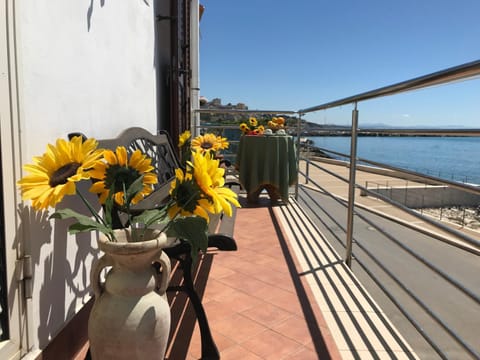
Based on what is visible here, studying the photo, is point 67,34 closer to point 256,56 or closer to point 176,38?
point 176,38

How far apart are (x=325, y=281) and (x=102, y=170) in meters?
1.34

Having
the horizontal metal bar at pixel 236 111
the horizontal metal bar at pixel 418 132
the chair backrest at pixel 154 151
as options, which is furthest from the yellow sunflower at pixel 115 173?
the horizontal metal bar at pixel 236 111

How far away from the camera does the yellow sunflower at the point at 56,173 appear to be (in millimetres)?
823

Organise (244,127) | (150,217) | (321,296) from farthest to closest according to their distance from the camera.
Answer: (244,127) → (321,296) → (150,217)

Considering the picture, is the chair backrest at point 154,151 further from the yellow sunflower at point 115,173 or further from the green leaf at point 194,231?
the green leaf at point 194,231

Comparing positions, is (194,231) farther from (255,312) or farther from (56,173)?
(255,312)

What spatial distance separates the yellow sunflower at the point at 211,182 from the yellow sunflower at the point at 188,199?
0.06 feet

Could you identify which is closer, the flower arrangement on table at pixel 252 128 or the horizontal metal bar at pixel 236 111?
the flower arrangement on table at pixel 252 128

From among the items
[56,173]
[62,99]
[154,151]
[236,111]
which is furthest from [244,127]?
[56,173]

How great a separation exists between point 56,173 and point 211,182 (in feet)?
1.25

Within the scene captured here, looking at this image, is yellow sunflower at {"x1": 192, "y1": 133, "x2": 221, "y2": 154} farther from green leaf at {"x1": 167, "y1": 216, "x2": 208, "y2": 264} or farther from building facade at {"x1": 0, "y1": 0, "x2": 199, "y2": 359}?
green leaf at {"x1": 167, "y1": 216, "x2": 208, "y2": 264}

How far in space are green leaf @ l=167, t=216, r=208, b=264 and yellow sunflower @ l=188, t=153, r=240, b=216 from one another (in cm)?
6

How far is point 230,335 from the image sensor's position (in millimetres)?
1415

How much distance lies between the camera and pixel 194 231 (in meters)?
0.93
